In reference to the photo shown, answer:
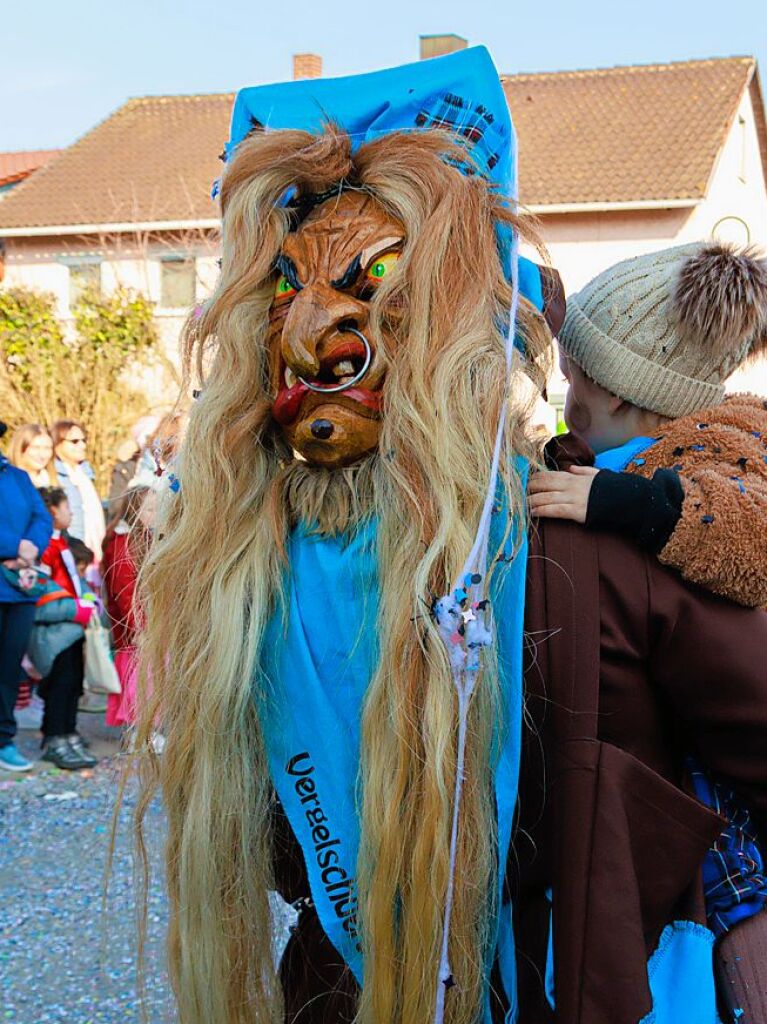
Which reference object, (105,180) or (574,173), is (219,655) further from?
(105,180)

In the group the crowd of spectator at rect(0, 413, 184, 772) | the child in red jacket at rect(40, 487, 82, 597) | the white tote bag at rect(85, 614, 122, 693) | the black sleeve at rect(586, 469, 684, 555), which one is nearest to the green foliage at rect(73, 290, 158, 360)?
the crowd of spectator at rect(0, 413, 184, 772)

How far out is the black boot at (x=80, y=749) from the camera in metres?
6.37

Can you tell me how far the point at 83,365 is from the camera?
558 inches

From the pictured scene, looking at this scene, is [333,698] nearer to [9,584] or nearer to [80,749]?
[9,584]

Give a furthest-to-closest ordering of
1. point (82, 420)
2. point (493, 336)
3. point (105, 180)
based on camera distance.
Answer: point (105, 180) → point (82, 420) → point (493, 336)

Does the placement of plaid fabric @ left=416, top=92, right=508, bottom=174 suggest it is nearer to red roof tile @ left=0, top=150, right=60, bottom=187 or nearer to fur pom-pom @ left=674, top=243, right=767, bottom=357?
fur pom-pom @ left=674, top=243, right=767, bottom=357

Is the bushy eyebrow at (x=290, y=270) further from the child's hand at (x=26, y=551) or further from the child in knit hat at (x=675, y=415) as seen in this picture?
the child's hand at (x=26, y=551)

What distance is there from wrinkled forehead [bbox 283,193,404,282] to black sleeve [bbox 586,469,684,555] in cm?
46

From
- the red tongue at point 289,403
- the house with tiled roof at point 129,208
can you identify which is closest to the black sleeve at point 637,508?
the red tongue at point 289,403

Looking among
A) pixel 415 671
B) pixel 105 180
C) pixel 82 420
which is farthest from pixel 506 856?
pixel 105 180

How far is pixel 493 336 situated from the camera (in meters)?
1.65

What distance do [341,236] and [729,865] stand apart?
1.06m

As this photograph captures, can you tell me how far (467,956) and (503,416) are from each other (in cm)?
71

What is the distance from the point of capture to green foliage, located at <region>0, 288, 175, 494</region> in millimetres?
13891
